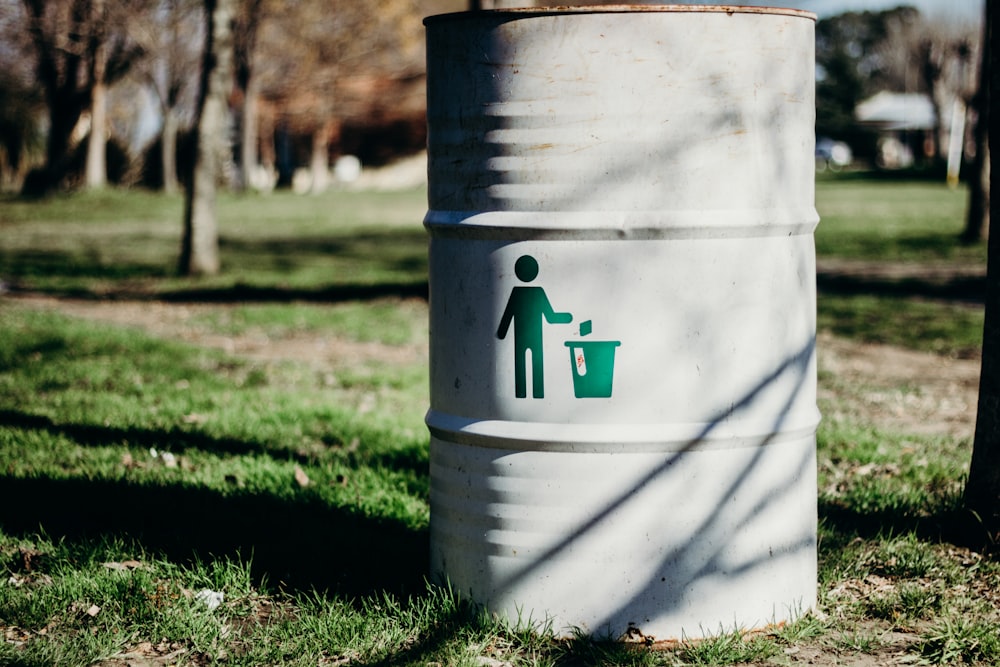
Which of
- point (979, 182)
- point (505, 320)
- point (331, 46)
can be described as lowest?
point (505, 320)

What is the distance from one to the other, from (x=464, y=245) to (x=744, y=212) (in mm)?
809

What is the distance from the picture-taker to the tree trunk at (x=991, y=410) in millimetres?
3912

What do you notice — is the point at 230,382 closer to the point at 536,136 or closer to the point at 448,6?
the point at 536,136

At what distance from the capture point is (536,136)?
A: 10.2 ft

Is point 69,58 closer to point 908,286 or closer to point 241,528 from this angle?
point 908,286

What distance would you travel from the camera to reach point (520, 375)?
3182mm

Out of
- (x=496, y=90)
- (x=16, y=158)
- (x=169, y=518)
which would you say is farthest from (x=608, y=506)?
(x=16, y=158)

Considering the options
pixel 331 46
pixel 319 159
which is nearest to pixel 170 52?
pixel 331 46

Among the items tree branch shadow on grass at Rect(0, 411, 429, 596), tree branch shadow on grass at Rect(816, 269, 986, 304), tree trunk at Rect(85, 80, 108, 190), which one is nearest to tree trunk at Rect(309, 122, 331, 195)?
tree trunk at Rect(85, 80, 108, 190)

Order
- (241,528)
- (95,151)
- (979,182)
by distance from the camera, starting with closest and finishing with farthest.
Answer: (241,528), (979,182), (95,151)

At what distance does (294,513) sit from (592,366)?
5.85ft

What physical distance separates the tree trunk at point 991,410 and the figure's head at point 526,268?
1.79 metres

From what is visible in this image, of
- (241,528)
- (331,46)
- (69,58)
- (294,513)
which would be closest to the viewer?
(241,528)

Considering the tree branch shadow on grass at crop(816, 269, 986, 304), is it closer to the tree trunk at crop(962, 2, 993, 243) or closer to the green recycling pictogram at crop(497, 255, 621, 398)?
the tree trunk at crop(962, 2, 993, 243)
